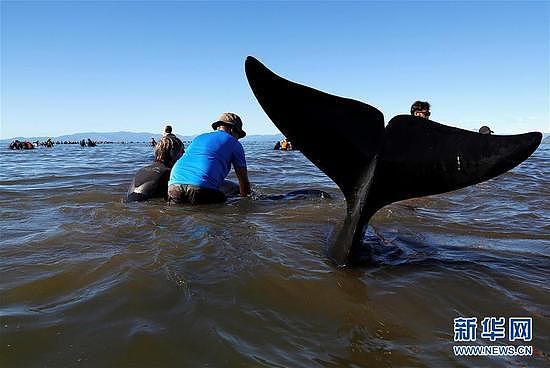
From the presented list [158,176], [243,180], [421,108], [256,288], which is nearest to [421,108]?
[421,108]

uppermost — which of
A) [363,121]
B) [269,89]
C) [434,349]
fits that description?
[269,89]

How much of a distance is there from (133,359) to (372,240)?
3.45m

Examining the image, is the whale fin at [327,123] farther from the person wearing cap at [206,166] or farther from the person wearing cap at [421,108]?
the person wearing cap at [421,108]

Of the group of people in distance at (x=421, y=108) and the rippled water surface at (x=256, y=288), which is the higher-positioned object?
the group of people in distance at (x=421, y=108)

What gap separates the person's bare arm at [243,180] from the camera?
813cm

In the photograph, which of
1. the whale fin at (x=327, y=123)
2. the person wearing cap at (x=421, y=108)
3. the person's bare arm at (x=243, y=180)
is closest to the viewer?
the whale fin at (x=327, y=123)

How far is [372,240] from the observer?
5.32 m

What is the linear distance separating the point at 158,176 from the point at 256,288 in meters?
5.49

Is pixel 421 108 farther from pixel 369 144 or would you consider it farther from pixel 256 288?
pixel 256 288

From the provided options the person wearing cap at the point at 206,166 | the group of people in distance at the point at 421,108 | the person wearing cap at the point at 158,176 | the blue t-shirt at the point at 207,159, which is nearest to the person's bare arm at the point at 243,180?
the person wearing cap at the point at 206,166

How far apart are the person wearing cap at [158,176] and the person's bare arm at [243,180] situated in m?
1.58

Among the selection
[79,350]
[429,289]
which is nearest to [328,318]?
[429,289]

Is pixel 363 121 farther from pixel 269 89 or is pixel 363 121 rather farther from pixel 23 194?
pixel 23 194

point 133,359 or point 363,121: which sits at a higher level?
point 363,121
